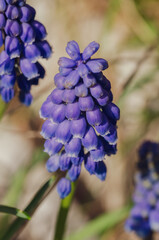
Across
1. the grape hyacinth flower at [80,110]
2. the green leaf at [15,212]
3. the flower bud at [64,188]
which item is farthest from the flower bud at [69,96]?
the green leaf at [15,212]

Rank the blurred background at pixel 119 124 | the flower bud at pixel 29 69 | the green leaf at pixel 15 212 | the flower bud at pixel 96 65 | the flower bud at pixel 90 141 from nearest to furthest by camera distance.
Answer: the flower bud at pixel 96 65, the flower bud at pixel 90 141, the green leaf at pixel 15 212, the flower bud at pixel 29 69, the blurred background at pixel 119 124

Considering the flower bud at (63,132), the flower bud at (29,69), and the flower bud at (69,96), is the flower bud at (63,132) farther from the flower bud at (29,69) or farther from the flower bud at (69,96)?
the flower bud at (29,69)

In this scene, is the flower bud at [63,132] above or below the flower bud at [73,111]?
below

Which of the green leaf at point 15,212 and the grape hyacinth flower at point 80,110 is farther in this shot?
the green leaf at point 15,212

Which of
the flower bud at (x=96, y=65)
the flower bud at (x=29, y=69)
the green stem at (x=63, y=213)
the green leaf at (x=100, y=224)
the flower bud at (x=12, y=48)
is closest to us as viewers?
the flower bud at (x=96, y=65)

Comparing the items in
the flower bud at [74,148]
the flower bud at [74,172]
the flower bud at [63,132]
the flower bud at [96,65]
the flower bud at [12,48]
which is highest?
the flower bud at [12,48]

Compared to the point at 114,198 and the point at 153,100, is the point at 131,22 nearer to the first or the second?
the point at 153,100

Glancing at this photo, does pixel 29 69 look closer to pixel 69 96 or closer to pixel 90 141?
pixel 69 96

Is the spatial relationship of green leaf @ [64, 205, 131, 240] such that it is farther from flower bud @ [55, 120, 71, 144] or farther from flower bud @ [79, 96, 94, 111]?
flower bud @ [79, 96, 94, 111]
